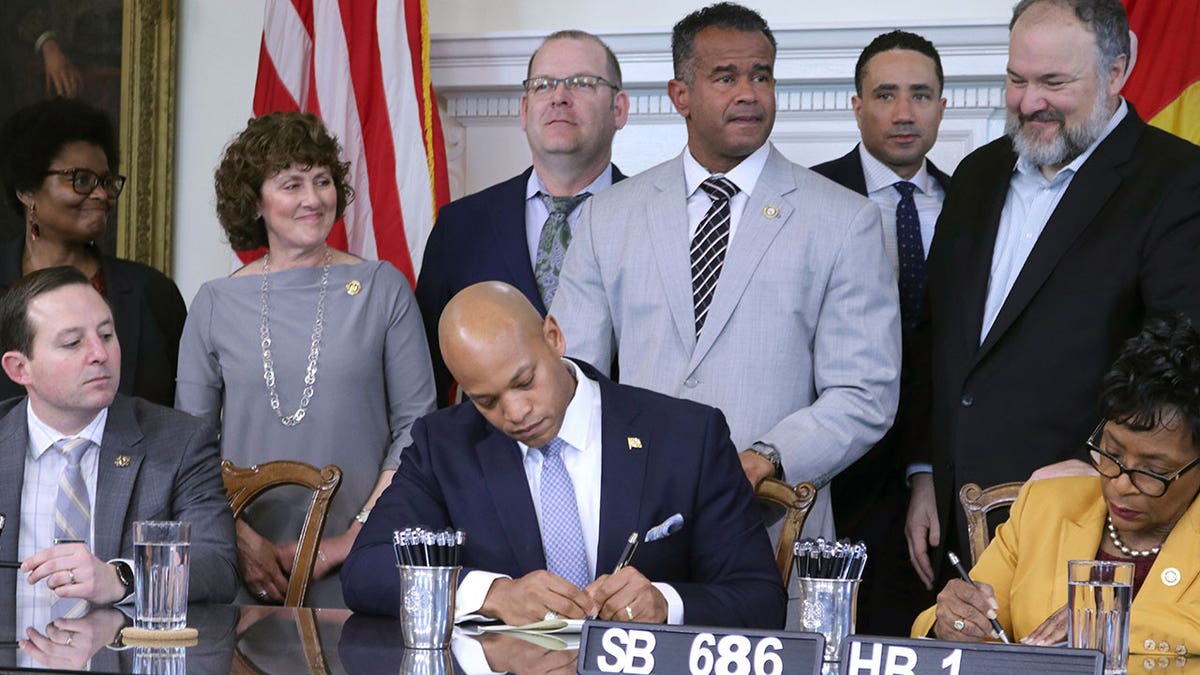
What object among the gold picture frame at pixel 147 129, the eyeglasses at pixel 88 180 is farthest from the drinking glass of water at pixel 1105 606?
the gold picture frame at pixel 147 129

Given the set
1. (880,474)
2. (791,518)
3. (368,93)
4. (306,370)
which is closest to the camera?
(791,518)

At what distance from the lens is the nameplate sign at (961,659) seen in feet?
6.00

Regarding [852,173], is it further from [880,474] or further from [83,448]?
[83,448]

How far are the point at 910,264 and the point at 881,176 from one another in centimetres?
27

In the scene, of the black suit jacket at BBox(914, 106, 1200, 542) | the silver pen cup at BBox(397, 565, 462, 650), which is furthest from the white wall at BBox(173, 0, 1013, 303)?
the silver pen cup at BBox(397, 565, 462, 650)

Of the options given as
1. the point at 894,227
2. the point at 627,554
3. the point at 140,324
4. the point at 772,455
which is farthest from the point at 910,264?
the point at 140,324

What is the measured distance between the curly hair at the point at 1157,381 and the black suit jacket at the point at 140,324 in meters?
2.48

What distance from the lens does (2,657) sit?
220 centimetres

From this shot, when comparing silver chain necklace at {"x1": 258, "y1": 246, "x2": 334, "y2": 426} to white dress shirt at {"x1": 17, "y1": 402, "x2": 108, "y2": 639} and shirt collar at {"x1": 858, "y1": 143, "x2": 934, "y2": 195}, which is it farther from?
shirt collar at {"x1": 858, "y1": 143, "x2": 934, "y2": 195}

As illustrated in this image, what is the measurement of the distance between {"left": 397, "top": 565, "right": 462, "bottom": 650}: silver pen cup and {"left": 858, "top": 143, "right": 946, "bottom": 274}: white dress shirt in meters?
2.09

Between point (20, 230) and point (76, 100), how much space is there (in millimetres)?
510

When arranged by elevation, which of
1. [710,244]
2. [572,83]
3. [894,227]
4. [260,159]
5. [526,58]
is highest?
[526,58]

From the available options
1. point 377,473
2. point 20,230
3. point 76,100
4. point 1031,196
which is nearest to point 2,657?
point 377,473

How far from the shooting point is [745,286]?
3568mm
